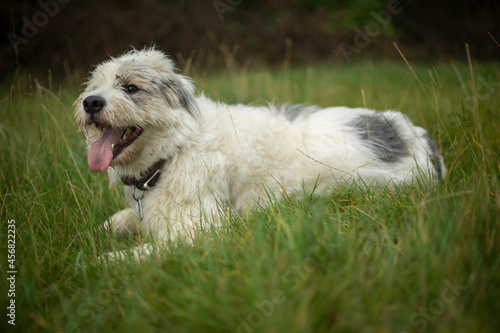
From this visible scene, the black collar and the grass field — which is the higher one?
the black collar

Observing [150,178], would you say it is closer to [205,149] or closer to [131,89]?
[205,149]

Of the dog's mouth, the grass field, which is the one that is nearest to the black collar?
the dog's mouth

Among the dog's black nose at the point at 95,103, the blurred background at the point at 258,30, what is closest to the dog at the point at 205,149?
the dog's black nose at the point at 95,103

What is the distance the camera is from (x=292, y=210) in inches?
95.5

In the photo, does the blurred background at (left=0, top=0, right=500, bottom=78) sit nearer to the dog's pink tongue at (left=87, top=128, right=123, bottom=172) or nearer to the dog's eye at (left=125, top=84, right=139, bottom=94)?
the dog's eye at (left=125, top=84, right=139, bottom=94)

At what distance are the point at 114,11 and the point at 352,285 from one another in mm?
14638

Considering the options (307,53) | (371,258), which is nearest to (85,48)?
(307,53)

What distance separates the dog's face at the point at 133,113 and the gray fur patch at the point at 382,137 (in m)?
1.60

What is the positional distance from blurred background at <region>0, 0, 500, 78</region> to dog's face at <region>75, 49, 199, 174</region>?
9077 mm

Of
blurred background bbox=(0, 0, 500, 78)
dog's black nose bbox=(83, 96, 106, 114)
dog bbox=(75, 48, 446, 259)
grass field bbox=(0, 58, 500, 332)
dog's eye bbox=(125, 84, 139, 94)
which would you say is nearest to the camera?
grass field bbox=(0, 58, 500, 332)

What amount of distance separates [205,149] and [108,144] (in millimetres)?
806

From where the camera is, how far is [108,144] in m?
2.62

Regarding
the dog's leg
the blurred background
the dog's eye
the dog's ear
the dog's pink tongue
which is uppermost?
the blurred background

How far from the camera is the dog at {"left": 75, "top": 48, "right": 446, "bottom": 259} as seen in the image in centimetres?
261
